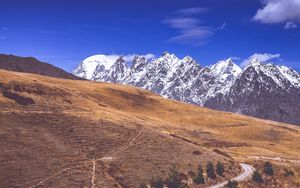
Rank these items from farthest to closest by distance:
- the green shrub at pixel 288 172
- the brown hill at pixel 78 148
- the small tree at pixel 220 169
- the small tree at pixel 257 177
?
the green shrub at pixel 288 172, the small tree at pixel 257 177, the small tree at pixel 220 169, the brown hill at pixel 78 148

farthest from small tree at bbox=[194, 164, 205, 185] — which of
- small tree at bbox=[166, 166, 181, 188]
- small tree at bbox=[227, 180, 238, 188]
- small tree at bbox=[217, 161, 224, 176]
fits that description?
small tree at bbox=[217, 161, 224, 176]

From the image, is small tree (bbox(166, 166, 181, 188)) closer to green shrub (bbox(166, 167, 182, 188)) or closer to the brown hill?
green shrub (bbox(166, 167, 182, 188))

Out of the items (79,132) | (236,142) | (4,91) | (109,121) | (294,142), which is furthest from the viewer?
(294,142)

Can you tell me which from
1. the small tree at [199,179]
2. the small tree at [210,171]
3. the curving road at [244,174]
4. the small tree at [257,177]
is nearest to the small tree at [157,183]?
the small tree at [199,179]

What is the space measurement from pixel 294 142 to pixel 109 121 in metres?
92.7

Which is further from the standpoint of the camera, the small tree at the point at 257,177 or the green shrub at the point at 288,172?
the green shrub at the point at 288,172

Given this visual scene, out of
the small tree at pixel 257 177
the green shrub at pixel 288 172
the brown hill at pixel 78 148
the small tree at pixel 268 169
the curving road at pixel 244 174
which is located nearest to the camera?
the brown hill at pixel 78 148

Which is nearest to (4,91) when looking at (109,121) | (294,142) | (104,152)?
(109,121)

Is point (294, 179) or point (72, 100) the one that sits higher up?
point (72, 100)

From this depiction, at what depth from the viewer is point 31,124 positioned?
116062mm

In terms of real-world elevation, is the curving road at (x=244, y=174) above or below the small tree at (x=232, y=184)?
above

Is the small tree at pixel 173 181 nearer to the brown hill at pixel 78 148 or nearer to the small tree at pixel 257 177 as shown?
the brown hill at pixel 78 148

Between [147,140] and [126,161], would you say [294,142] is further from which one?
[126,161]

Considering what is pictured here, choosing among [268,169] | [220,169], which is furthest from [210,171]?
[268,169]
